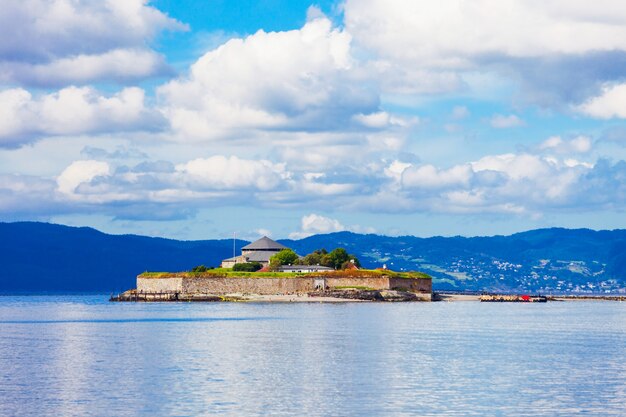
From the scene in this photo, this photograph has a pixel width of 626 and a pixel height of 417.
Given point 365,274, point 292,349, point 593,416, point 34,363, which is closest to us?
point 593,416

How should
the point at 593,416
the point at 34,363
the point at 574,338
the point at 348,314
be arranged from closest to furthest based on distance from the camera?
the point at 593,416 → the point at 34,363 → the point at 574,338 → the point at 348,314

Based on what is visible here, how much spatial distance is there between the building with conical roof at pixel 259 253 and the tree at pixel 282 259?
7472 mm

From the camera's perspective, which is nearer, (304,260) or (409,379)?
(409,379)

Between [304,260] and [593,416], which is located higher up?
[304,260]

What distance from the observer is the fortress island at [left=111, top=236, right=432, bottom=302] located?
5792 inches

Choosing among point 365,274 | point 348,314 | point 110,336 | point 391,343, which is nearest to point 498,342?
point 391,343

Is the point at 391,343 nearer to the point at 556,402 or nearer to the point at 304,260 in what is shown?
the point at 556,402

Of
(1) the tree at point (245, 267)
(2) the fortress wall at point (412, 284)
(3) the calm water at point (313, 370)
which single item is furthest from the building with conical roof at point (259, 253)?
(3) the calm water at point (313, 370)

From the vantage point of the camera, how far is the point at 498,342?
67.2 meters

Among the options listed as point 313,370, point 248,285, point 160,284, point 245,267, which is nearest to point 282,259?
point 245,267

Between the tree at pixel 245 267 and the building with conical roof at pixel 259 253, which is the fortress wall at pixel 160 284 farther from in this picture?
the building with conical roof at pixel 259 253

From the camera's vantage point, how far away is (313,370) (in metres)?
49.7

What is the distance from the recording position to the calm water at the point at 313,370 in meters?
38.3

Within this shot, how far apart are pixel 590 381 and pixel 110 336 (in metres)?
39.5
